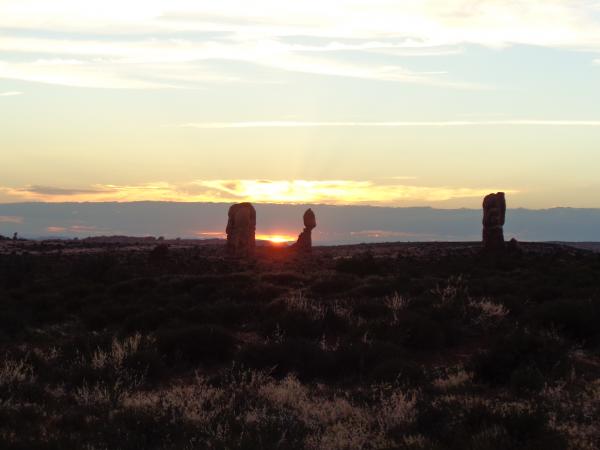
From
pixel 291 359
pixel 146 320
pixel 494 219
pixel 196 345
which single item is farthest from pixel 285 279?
pixel 494 219

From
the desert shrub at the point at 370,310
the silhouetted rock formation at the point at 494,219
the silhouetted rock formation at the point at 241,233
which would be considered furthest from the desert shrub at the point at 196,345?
the silhouetted rock formation at the point at 494,219

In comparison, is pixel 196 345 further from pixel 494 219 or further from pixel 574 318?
pixel 494 219

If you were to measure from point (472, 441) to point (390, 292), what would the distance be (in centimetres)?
1435

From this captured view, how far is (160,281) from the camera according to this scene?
2625 cm

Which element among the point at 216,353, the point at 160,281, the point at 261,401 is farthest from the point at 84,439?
the point at 160,281

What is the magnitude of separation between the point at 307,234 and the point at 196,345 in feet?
127

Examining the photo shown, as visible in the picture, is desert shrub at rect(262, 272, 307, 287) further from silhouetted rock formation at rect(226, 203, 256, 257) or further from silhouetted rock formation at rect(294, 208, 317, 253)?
silhouetted rock formation at rect(294, 208, 317, 253)

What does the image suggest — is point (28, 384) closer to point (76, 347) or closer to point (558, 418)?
point (76, 347)

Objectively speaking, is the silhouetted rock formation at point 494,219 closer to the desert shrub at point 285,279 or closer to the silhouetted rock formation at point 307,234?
the silhouetted rock formation at point 307,234

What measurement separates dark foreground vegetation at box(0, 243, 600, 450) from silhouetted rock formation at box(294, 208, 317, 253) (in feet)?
94.3

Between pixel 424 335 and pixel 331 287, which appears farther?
pixel 331 287

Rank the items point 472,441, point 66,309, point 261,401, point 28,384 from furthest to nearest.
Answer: point 66,309 < point 28,384 < point 261,401 < point 472,441

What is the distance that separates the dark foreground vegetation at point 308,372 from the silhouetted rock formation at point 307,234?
28749mm

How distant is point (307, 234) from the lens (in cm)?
5191
